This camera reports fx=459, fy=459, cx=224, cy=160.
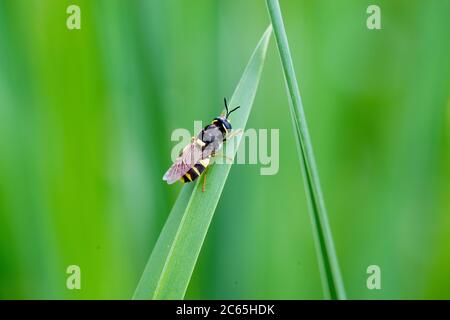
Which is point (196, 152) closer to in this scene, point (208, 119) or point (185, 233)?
point (208, 119)

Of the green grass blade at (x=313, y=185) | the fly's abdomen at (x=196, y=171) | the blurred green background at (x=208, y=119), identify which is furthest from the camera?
the blurred green background at (x=208, y=119)

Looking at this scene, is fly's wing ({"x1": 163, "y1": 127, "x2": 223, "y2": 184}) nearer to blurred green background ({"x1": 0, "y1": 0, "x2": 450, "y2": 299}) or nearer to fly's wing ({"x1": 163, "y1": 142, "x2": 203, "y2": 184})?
fly's wing ({"x1": 163, "y1": 142, "x2": 203, "y2": 184})

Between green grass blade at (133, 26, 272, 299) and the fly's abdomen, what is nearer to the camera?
green grass blade at (133, 26, 272, 299)

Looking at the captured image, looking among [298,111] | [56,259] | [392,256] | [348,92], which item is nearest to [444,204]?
[392,256]

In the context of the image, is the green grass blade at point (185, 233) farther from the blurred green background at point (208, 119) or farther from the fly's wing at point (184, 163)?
the blurred green background at point (208, 119)

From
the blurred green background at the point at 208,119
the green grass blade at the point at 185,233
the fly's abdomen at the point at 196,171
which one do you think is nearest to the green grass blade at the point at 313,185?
the green grass blade at the point at 185,233

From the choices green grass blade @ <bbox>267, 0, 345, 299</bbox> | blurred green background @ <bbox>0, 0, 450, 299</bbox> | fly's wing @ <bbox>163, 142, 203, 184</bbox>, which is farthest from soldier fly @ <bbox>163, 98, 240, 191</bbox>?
green grass blade @ <bbox>267, 0, 345, 299</bbox>
